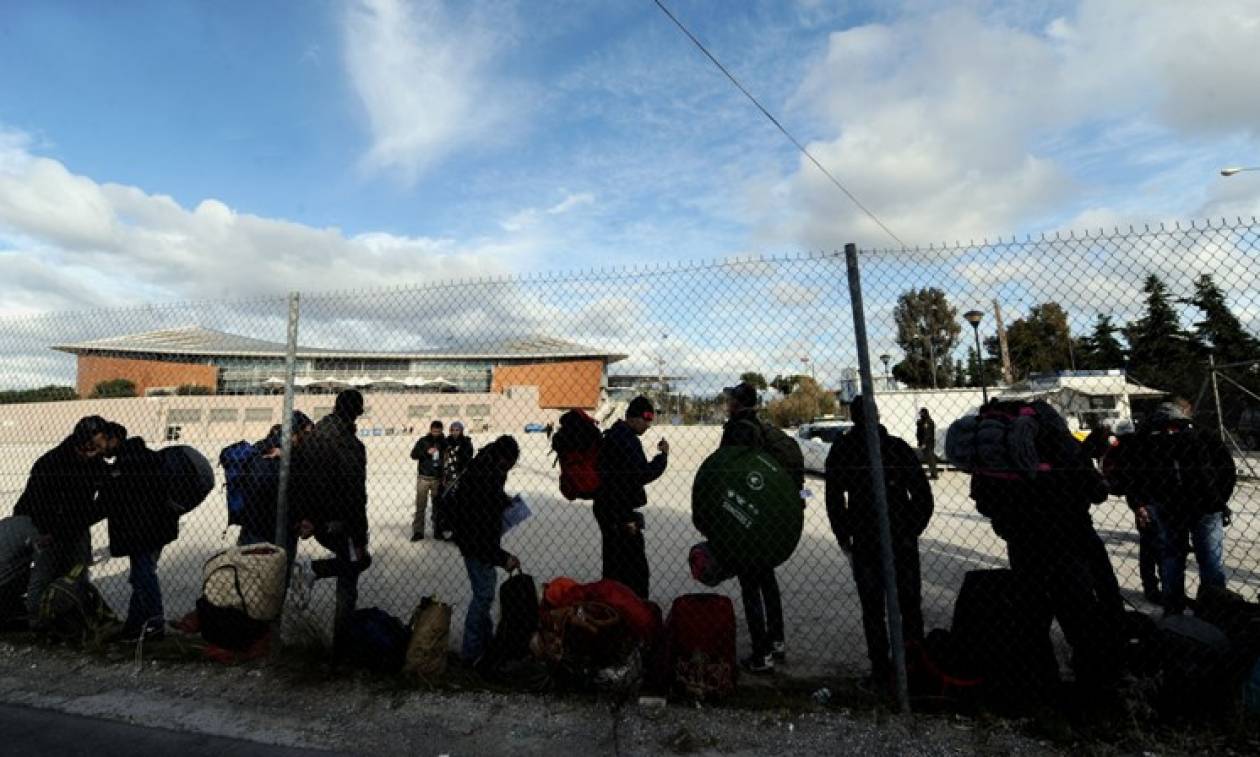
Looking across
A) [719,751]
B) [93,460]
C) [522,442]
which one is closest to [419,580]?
[93,460]

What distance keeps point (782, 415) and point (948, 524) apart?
77.6 feet

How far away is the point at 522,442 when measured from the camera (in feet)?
99.7

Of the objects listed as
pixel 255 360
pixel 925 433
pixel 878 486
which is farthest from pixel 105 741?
pixel 925 433

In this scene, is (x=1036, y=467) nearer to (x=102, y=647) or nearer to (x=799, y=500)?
(x=799, y=500)

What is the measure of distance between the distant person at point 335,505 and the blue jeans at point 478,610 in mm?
769

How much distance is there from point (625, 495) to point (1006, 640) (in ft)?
7.07

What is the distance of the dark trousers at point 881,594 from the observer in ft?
10.5

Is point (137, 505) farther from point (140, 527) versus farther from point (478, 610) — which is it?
point (478, 610)

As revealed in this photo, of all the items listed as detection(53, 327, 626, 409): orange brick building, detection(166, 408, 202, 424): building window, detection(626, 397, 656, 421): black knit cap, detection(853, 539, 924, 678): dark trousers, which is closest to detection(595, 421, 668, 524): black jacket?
detection(626, 397, 656, 421): black knit cap

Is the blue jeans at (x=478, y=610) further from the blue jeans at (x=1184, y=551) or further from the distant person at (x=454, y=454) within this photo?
the blue jeans at (x=1184, y=551)

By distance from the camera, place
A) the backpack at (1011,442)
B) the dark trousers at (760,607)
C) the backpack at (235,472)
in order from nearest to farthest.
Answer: the backpack at (1011,442), the dark trousers at (760,607), the backpack at (235,472)

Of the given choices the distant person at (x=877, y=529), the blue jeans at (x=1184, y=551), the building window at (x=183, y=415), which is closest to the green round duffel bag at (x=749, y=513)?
the distant person at (x=877, y=529)

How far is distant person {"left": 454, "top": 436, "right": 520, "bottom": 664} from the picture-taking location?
3574 mm

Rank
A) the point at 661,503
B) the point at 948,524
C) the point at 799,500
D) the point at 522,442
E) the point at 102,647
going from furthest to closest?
the point at 522,442, the point at 661,503, the point at 948,524, the point at 102,647, the point at 799,500
